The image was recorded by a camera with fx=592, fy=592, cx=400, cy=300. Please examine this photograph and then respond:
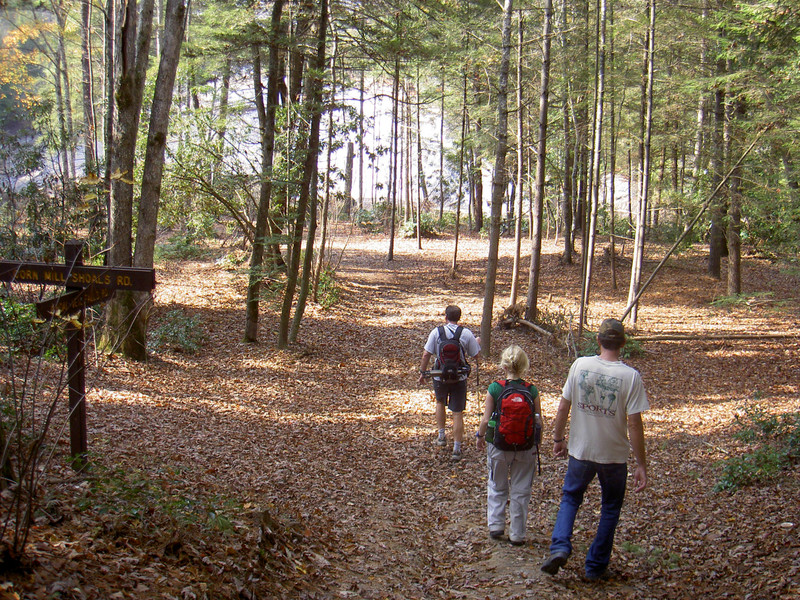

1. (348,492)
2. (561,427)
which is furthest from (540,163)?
(561,427)

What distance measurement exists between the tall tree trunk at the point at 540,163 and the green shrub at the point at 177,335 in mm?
8185

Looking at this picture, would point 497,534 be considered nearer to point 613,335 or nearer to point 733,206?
point 613,335

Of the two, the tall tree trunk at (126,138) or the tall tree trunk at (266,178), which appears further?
the tall tree trunk at (266,178)

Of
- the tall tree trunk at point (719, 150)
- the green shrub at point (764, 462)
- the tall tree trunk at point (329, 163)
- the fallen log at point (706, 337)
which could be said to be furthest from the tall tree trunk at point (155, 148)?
the tall tree trunk at point (719, 150)

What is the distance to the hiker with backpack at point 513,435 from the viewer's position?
4.93 meters

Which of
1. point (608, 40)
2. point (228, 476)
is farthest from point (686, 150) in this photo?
point (228, 476)

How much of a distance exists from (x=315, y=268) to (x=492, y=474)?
1326 centimetres

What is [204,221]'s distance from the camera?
54.6 feet

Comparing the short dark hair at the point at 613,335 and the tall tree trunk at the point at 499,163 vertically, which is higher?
the tall tree trunk at the point at 499,163

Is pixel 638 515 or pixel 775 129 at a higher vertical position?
pixel 775 129

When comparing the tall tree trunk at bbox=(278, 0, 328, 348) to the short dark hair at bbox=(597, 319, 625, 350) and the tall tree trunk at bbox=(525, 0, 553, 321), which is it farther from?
the short dark hair at bbox=(597, 319, 625, 350)

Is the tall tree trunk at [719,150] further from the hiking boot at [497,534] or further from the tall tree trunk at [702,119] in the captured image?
the hiking boot at [497,534]

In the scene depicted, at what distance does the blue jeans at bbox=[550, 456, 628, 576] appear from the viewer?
4234 mm

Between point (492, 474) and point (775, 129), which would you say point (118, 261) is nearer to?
point (492, 474)
